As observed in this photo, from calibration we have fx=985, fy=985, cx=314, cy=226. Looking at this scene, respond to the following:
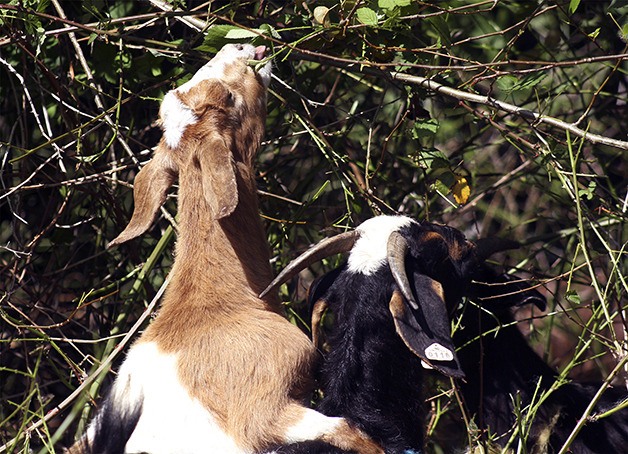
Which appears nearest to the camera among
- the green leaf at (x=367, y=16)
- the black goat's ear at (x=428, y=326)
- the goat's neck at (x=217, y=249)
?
the black goat's ear at (x=428, y=326)

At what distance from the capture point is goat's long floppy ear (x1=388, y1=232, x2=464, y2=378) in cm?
320

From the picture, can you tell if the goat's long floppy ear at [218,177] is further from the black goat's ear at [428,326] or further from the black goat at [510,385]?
the black goat at [510,385]

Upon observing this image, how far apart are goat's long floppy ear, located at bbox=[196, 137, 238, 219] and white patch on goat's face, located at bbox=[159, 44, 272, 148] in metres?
0.15

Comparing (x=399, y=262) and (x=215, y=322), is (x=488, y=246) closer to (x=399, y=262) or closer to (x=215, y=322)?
(x=399, y=262)

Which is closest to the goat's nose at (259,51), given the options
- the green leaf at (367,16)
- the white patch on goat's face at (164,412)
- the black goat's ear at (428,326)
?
the green leaf at (367,16)

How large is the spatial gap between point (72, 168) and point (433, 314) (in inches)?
85.0

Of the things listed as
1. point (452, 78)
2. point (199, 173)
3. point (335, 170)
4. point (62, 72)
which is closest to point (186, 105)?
point (199, 173)

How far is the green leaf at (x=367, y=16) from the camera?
3.41m

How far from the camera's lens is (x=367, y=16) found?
343cm

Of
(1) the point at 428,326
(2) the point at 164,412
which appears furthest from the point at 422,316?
(2) the point at 164,412

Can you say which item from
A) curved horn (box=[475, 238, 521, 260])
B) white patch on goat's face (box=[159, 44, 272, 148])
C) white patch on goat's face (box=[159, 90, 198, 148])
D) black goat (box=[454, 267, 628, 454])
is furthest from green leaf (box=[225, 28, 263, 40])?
black goat (box=[454, 267, 628, 454])

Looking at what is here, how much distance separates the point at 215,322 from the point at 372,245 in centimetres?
62

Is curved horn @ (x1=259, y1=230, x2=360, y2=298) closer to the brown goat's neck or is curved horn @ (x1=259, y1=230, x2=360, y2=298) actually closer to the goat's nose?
the brown goat's neck

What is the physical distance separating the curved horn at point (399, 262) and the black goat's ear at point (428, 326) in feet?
0.19
